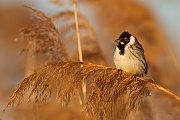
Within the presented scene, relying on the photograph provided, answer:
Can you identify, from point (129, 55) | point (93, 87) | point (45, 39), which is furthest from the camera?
point (129, 55)

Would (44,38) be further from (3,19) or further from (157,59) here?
(3,19)

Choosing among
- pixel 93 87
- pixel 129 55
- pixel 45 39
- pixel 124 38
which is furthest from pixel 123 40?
pixel 93 87

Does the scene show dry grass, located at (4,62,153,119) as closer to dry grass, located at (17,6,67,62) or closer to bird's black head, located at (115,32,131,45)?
dry grass, located at (17,6,67,62)

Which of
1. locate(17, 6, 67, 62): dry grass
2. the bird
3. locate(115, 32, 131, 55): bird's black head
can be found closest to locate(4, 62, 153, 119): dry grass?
locate(17, 6, 67, 62): dry grass

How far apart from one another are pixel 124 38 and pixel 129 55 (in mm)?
199

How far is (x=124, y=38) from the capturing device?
4.60m

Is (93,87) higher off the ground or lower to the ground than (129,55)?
lower

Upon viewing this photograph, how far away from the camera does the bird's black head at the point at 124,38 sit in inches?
180

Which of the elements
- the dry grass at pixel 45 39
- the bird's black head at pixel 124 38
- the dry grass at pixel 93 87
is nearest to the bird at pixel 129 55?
the bird's black head at pixel 124 38

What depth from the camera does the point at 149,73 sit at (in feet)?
15.4

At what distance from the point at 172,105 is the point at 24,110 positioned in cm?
124

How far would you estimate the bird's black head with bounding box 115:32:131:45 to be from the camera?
180 inches

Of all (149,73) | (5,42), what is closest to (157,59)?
(149,73)

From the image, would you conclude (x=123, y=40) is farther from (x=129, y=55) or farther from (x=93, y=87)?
(x=93, y=87)
